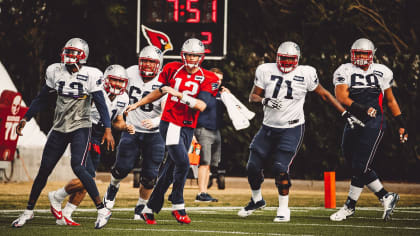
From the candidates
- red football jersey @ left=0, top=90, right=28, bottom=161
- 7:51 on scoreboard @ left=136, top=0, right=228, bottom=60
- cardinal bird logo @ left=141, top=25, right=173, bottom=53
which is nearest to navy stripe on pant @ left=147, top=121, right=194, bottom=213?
7:51 on scoreboard @ left=136, top=0, right=228, bottom=60

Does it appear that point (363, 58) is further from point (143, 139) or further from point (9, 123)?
point (9, 123)

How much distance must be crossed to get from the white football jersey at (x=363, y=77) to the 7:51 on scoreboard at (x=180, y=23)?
591cm

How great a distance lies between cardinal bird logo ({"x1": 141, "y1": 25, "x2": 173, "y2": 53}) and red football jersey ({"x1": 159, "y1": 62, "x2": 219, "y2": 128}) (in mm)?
6793

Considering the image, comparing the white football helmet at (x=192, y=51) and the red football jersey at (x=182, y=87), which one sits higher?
the white football helmet at (x=192, y=51)

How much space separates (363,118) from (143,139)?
8.38ft

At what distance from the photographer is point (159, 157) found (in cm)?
1079

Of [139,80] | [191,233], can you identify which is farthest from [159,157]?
[191,233]

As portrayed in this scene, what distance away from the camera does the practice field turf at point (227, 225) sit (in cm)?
928

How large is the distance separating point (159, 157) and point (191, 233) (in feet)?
6.17

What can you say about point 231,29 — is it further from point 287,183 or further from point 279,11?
point 287,183

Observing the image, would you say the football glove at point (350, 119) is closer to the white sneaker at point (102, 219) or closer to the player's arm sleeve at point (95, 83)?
the player's arm sleeve at point (95, 83)

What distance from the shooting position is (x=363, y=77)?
10.9m

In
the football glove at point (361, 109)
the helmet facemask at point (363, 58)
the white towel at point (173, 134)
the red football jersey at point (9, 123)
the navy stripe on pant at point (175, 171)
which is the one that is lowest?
the red football jersey at point (9, 123)

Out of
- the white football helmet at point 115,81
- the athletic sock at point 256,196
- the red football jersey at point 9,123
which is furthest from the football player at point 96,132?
the red football jersey at point 9,123
